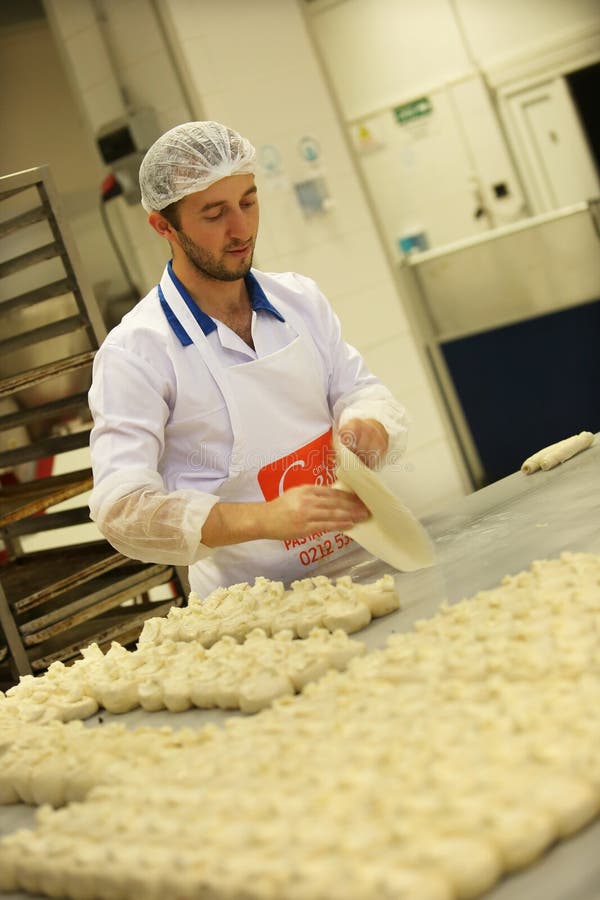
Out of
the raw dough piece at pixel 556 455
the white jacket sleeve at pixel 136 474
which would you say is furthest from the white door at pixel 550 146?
the white jacket sleeve at pixel 136 474

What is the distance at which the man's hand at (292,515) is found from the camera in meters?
2.06

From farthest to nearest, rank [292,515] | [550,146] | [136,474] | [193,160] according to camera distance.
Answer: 1. [550,146]
2. [193,160]
3. [136,474]
4. [292,515]

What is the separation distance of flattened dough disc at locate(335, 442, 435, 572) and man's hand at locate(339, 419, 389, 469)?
9.5 inches

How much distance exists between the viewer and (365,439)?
7.91 ft

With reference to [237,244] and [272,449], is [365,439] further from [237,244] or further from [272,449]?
[237,244]

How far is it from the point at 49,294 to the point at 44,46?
10.6 ft

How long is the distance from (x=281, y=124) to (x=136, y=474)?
363 centimetres

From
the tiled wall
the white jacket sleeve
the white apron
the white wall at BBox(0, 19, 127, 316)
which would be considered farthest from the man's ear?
the white wall at BBox(0, 19, 127, 316)

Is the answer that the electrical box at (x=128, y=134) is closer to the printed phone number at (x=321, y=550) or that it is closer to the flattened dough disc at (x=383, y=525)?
the printed phone number at (x=321, y=550)

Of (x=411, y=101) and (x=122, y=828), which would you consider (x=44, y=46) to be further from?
(x=122, y=828)

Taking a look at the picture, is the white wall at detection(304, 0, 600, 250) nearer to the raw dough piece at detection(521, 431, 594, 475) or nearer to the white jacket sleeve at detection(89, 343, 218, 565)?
the raw dough piece at detection(521, 431, 594, 475)

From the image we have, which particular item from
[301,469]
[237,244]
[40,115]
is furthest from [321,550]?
[40,115]

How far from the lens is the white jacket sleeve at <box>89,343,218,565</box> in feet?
7.27

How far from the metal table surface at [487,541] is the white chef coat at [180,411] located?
261mm
